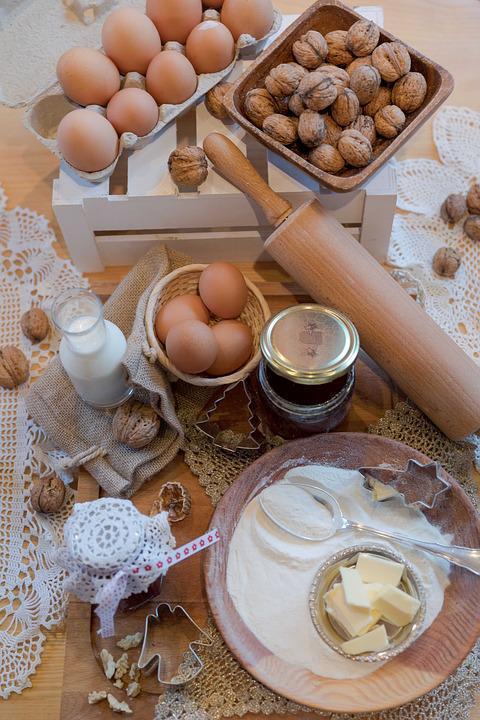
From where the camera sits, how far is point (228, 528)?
35.6 inches

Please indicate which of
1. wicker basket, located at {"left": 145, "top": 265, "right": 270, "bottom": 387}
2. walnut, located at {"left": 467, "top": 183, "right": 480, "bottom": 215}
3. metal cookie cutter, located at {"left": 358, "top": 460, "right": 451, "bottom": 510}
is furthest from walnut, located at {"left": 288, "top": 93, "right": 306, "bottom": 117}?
metal cookie cutter, located at {"left": 358, "top": 460, "right": 451, "bottom": 510}

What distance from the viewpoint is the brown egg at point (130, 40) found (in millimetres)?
1020

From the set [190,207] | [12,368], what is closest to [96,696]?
[12,368]

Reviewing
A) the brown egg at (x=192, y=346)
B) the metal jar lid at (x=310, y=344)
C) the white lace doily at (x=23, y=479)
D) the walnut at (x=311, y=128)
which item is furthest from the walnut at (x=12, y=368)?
the walnut at (x=311, y=128)

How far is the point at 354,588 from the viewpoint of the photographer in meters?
0.84

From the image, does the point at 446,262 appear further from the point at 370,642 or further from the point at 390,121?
the point at 370,642

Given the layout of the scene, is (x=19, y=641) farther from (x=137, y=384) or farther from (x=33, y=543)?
(x=137, y=384)

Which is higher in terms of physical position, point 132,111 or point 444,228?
point 132,111

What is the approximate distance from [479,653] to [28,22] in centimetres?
108

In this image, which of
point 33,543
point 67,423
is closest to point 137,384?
point 67,423

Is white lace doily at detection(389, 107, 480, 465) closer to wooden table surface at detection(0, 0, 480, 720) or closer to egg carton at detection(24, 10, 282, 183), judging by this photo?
wooden table surface at detection(0, 0, 480, 720)

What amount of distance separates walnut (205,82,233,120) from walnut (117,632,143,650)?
65cm

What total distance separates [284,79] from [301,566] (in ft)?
1.84

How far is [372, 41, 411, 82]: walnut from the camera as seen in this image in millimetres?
987
